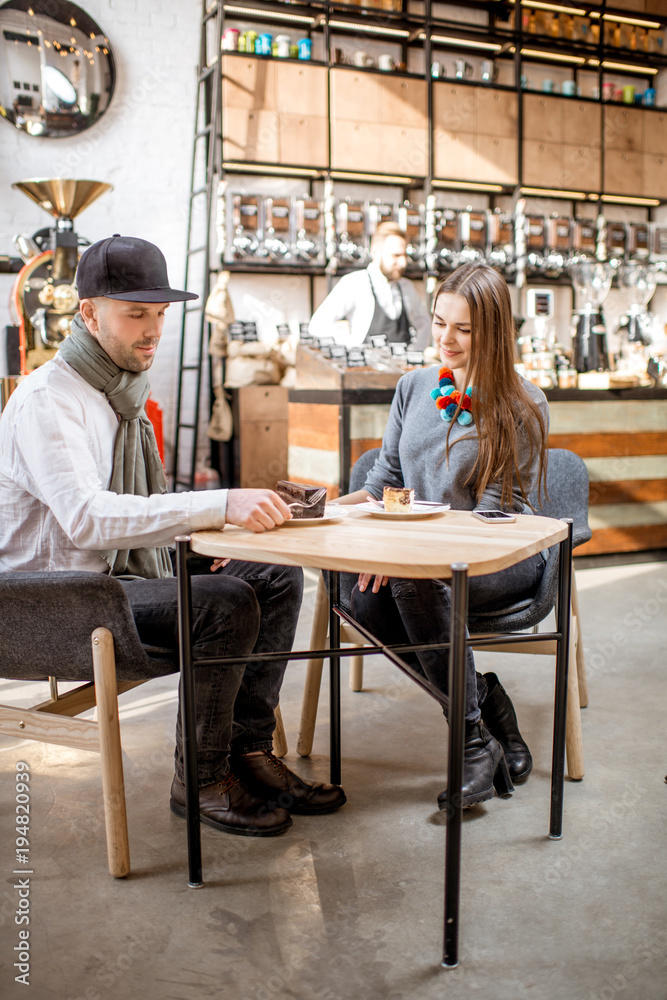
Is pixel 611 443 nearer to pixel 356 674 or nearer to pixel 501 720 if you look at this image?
pixel 356 674

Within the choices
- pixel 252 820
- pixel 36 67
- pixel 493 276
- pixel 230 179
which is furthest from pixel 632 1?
pixel 252 820

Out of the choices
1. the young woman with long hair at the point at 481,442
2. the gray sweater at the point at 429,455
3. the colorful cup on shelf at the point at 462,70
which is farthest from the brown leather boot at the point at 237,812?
the colorful cup on shelf at the point at 462,70

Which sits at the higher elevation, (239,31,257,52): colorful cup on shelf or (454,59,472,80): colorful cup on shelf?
(454,59,472,80): colorful cup on shelf

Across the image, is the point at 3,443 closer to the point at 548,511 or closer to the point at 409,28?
the point at 548,511

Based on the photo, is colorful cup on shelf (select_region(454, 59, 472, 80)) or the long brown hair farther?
colorful cup on shelf (select_region(454, 59, 472, 80))

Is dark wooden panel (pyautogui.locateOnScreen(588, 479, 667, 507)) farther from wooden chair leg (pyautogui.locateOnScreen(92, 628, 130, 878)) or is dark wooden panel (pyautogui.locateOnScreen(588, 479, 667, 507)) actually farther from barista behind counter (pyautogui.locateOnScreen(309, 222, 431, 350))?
wooden chair leg (pyautogui.locateOnScreen(92, 628, 130, 878))

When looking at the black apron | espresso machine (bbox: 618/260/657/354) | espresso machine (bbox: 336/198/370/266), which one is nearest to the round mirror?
espresso machine (bbox: 336/198/370/266)

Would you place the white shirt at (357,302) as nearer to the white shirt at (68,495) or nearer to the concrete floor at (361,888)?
the concrete floor at (361,888)

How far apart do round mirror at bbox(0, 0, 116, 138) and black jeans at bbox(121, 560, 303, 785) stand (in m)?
4.99

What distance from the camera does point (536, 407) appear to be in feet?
7.06

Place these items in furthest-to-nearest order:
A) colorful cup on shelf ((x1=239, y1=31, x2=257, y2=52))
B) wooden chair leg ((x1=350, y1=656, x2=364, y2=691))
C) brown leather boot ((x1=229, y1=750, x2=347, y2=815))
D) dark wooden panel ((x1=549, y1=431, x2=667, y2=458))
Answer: colorful cup on shelf ((x1=239, y1=31, x2=257, y2=52)) → dark wooden panel ((x1=549, y1=431, x2=667, y2=458)) → wooden chair leg ((x1=350, y1=656, x2=364, y2=691)) → brown leather boot ((x1=229, y1=750, x2=347, y2=815))

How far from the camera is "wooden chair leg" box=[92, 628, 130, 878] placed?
1.59 m

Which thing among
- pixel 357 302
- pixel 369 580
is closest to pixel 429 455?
pixel 369 580

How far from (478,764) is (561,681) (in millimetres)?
274
